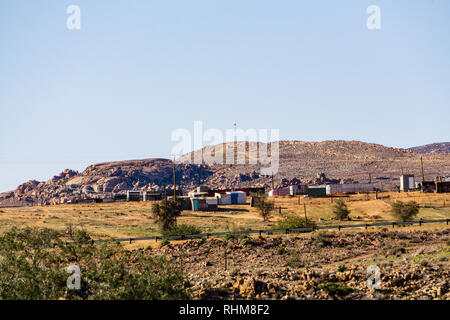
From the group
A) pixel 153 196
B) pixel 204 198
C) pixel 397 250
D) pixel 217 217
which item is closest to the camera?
pixel 397 250

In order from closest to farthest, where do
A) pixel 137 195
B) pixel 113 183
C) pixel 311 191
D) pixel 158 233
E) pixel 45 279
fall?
pixel 45 279 → pixel 158 233 → pixel 311 191 → pixel 137 195 → pixel 113 183

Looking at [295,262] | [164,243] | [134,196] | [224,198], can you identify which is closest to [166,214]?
[164,243]

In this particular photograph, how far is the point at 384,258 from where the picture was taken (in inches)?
1617

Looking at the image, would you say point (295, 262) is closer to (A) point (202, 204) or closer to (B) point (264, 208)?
(B) point (264, 208)

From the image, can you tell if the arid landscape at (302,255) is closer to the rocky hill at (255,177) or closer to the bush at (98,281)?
the bush at (98,281)

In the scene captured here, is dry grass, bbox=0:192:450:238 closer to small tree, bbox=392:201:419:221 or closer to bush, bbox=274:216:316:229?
small tree, bbox=392:201:419:221

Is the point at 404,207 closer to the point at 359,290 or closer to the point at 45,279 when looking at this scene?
the point at 359,290

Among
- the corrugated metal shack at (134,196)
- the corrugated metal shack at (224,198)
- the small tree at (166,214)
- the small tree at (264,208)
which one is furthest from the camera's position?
the corrugated metal shack at (134,196)

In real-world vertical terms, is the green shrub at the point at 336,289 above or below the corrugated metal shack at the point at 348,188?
below

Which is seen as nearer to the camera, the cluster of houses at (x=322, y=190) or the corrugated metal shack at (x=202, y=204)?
the corrugated metal shack at (x=202, y=204)

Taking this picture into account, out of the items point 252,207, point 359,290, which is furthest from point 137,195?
point 359,290

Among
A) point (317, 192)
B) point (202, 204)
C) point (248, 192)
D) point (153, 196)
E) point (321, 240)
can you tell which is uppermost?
point (248, 192)

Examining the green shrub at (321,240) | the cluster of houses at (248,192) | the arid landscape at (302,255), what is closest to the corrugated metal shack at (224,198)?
the cluster of houses at (248,192)
